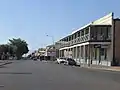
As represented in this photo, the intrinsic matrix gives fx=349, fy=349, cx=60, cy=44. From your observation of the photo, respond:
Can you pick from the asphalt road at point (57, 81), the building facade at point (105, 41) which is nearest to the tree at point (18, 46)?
the building facade at point (105, 41)

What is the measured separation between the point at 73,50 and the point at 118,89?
7296cm

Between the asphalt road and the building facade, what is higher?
the building facade

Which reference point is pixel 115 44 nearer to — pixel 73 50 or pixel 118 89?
pixel 73 50

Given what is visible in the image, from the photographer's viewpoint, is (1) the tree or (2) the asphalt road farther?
(1) the tree

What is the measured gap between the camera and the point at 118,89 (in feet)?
60.0

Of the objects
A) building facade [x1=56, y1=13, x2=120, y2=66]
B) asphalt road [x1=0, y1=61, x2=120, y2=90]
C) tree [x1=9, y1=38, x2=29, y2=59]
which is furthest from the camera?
tree [x1=9, y1=38, x2=29, y2=59]

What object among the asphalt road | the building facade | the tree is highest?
the tree

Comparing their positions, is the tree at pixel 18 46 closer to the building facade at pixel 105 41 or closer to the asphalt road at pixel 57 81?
the building facade at pixel 105 41

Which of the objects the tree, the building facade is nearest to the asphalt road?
the building facade

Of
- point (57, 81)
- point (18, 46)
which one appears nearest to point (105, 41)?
point (57, 81)

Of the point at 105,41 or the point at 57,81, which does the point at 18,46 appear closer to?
the point at 105,41

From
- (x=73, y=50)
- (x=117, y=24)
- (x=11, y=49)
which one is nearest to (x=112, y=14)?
(x=117, y=24)

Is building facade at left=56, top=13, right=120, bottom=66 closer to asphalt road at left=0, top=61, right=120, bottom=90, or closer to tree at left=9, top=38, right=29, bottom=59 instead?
asphalt road at left=0, top=61, right=120, bottom=90

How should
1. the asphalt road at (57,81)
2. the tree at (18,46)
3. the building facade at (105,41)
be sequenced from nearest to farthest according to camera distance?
the asphalt road at (57,81), the building facade at (105,41), the tree at (18,46)
